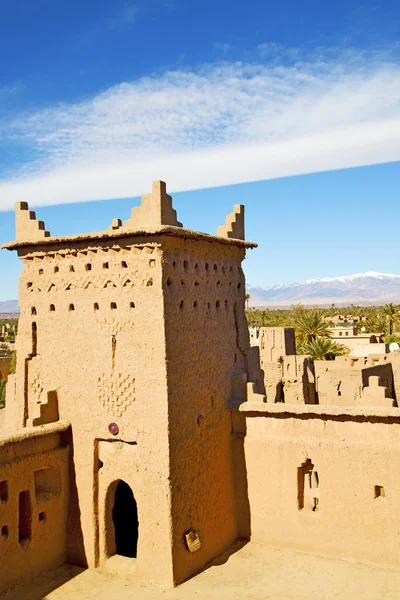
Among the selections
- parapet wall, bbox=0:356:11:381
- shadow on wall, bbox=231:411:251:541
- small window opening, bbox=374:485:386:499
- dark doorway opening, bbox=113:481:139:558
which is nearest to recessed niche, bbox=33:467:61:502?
dark doorway opening, bbox=113:481:139:558

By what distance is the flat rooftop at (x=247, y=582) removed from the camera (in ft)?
31.3

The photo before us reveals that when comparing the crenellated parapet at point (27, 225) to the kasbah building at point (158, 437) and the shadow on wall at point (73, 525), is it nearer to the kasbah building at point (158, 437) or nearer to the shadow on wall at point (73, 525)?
the kasbah building at point (158, 437)

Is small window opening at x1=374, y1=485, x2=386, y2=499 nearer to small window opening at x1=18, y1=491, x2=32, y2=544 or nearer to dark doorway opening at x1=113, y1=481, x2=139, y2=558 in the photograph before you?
dark doorway opening at x1=113, y1=481, x2=139, y2=558

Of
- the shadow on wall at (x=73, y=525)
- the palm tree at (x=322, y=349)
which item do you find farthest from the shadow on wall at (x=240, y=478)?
the palm tree at (x=322, y=349)

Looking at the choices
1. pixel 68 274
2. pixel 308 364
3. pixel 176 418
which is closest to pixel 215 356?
pixel 176 418

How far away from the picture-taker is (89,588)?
10.0 meters

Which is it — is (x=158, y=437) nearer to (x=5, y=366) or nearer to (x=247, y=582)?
(x=247, y=582)

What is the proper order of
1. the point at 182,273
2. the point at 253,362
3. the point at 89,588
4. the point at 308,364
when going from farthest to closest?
the point at 308,364, the point at 253,362, the point at 182,273, the point at 89,588

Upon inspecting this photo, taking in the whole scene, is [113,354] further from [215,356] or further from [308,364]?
[308,364]

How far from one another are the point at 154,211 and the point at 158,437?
11.5 ft

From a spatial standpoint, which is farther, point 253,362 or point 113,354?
point 253,362

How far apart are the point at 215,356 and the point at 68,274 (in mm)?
2947

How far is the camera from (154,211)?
1016 cm

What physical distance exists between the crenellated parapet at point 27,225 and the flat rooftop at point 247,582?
5.62 meters
